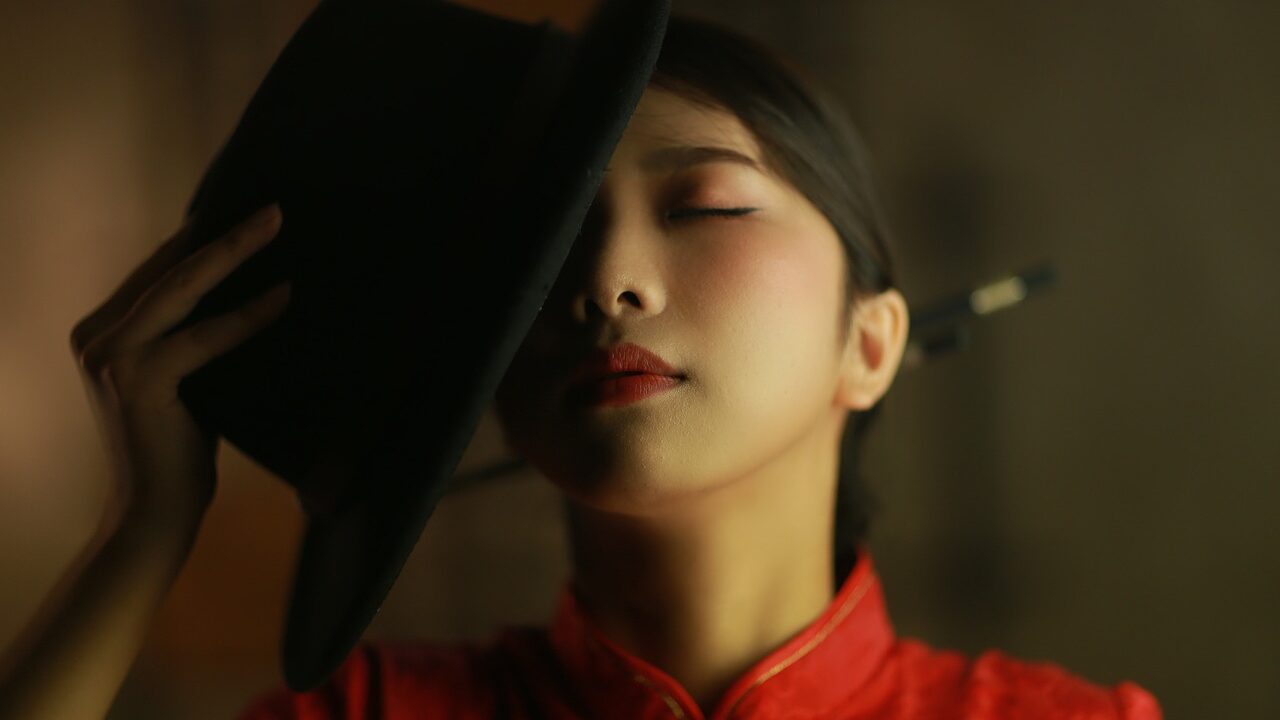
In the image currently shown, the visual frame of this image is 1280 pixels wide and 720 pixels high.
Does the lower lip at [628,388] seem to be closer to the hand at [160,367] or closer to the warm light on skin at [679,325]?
the warm light on skin at [679,325]

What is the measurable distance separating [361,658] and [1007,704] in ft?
1.64

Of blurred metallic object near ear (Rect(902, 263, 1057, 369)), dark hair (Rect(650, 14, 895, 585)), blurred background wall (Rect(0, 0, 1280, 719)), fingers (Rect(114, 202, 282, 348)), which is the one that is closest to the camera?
fingers (Rect(114, 202, 282, 348))

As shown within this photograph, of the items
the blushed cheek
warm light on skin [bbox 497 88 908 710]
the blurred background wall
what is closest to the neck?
warm light on skin [bbox 497 88 908 710]

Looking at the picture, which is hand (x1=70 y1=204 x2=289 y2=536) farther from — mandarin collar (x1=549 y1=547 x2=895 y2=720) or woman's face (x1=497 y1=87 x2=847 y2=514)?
mandarin collar (x1=549 y1=547 x2=895 y2=720)

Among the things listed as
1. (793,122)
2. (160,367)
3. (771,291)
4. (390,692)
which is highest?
(793,122)

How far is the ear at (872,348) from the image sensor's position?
0.82 metres

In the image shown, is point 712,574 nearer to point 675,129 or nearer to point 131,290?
point 675,129

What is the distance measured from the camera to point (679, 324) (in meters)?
0.66

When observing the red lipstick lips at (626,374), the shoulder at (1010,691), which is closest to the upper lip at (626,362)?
the red lipstick lips at (626,374)

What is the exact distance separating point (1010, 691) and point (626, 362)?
0.42 metres

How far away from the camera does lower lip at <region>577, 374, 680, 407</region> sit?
649 mm

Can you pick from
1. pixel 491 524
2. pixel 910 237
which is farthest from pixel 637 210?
pixel 491 524

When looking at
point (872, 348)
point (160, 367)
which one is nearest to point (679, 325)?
point (872, 348)

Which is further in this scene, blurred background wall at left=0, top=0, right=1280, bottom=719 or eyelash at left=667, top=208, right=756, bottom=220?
blurred background wall at left=0, top=0, right=1280, bottom=719
